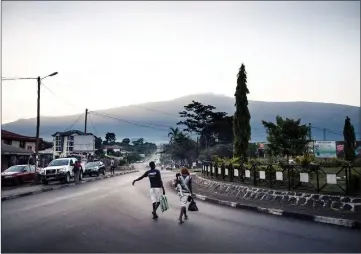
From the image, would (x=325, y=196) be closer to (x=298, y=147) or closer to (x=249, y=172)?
(x=249, y=172)

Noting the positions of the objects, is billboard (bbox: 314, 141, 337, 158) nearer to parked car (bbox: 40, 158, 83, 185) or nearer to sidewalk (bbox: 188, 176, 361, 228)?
sidewalk (bbox: 188, 176, 361, 228)

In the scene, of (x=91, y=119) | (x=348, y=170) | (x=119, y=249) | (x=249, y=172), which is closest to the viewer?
(x=119, y=249)

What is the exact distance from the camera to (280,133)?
25.9m

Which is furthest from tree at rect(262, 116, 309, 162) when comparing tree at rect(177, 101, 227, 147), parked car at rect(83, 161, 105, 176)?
parked car at rect(83, 161, 105, 176)

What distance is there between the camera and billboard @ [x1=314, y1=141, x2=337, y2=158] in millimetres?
29422

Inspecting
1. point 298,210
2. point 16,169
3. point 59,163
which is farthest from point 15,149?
point 298,210

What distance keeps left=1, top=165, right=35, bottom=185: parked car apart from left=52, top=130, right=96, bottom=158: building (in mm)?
17890

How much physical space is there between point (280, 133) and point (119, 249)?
22014 mm

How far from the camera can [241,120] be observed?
66.1 ft

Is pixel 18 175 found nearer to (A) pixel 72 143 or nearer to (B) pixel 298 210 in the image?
(B) pixel 298 210

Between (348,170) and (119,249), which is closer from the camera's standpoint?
(119,249)

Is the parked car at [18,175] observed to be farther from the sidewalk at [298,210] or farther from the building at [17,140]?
the sidewalk at [298,210]

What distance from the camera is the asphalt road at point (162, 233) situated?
6.41 meters

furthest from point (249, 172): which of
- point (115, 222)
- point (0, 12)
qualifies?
point (0, 12)
